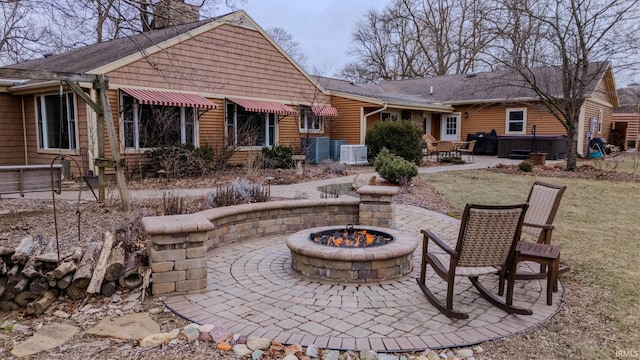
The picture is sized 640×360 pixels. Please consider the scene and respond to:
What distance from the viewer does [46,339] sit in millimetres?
2910

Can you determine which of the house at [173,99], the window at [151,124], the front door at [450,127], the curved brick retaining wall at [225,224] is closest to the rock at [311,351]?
the curved brick retaining wall at [225,224]

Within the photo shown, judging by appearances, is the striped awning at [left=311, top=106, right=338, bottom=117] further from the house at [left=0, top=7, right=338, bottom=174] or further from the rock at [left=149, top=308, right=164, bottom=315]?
the rock at [left=149, top=308, right=164, bottom=315]

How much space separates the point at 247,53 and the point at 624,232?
39.2 feet

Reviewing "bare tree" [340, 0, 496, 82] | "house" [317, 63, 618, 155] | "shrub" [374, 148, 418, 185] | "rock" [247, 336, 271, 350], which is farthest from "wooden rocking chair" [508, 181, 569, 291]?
"bare tree" [340, 0, 496, 82]

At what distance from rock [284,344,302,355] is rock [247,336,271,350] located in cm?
14

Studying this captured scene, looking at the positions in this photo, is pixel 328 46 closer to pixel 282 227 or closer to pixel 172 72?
pixel 172 72

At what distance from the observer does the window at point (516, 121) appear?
834 inches

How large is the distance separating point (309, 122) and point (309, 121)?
0.04 metres

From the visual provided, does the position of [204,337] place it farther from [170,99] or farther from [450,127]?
[450,127]

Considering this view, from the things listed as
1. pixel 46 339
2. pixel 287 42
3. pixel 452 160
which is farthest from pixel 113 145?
pixel 287 42

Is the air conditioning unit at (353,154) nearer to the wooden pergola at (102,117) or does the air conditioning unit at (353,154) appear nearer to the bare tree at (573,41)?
the bare tree at (573,41)

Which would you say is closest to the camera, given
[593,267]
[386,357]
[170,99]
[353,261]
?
[386,357]

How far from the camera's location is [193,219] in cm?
384

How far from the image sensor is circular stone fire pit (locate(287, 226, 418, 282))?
3.95 meters
